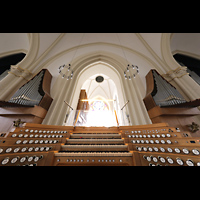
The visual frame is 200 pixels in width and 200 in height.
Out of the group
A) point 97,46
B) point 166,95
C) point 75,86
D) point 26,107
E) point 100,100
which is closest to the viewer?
point 26,107

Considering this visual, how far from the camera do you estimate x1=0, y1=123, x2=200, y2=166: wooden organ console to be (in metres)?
1.40

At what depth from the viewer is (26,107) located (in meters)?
3.10

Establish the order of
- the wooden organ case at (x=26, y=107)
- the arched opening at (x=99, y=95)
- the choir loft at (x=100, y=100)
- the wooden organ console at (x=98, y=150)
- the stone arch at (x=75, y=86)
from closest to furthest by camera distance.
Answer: the wooden organ console at (x=98, y=150) → the choir loft at (x=100, y=100) → the wooden organ case at (x=26, y=107) → the stone arch at (x=75, y=86) → the arched opening at (x=99, y=95)

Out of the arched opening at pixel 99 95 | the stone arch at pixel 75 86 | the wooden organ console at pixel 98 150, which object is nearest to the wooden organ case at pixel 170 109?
the stone arch at pixel 75 86

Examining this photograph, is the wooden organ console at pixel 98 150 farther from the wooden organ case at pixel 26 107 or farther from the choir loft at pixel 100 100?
the wooden organ case at pixel 26 107

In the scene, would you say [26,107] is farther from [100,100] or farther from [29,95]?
[100,100]

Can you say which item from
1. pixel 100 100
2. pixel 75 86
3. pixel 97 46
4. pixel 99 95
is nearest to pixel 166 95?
pixel 100 100

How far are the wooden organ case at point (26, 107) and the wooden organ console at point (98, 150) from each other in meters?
1.02

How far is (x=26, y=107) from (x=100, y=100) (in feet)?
12.0

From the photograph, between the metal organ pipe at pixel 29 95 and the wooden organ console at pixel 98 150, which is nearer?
the wooden organ console at pixel 98 150

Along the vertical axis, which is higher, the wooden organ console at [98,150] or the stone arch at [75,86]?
the stone arch at [75,86]

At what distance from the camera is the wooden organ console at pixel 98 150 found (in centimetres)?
140

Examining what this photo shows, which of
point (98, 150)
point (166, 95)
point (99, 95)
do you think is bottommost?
point (98, 150)
